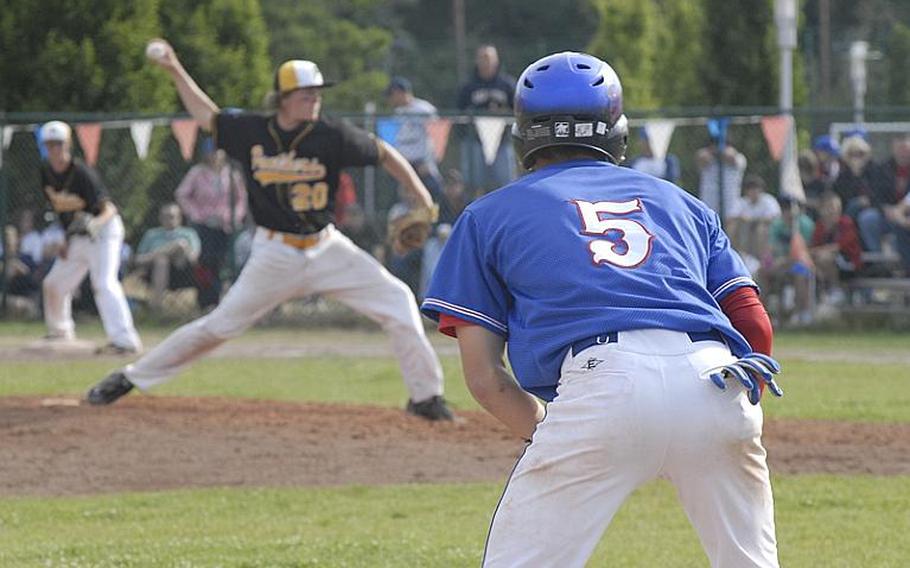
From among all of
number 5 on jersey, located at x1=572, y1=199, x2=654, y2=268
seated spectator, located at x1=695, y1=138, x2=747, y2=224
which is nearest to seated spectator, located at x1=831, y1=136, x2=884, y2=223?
seated spectator, located at x1=695, y1=138, x2=747, y2=224

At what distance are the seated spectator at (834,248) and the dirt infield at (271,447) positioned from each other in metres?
7.01

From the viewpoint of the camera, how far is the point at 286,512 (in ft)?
26.9

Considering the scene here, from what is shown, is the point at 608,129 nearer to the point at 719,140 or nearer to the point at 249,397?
the point at 249,397

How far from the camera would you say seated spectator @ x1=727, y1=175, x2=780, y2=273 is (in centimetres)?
1792

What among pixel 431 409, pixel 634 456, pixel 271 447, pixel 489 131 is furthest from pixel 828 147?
pixel 634 456

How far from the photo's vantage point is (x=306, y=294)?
10.7m

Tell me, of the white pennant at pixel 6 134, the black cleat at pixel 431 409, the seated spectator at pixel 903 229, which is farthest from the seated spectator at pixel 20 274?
the seated spectator at pixel 903 229

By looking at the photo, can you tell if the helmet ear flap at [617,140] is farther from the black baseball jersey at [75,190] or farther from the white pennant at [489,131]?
the white pennant at [489,131]

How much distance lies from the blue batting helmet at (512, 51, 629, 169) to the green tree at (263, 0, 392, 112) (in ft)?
113

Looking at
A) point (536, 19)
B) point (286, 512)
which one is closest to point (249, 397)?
point (286, 512)

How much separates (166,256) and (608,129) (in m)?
14.9

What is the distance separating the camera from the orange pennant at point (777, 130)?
1808cm

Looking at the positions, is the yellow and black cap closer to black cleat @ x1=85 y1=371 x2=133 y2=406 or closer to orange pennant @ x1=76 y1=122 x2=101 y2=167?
black cleat @ x1=85 y1=371 x2=133 y2=406

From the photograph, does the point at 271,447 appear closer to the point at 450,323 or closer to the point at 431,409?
the point at 431,409
